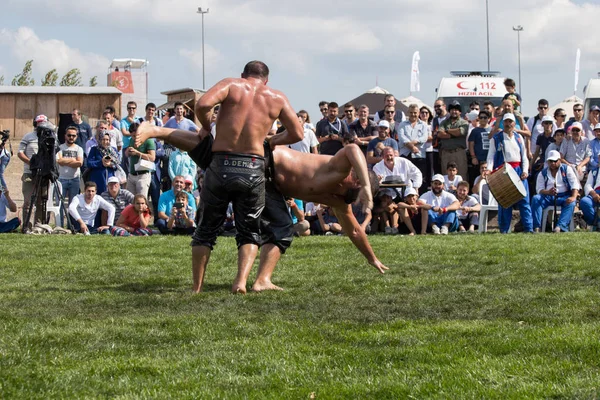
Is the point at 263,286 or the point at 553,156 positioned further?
the point at 553,156

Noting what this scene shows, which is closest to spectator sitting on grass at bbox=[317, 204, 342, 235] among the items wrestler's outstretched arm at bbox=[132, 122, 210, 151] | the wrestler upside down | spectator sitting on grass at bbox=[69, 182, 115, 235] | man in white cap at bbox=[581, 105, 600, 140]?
spectator sitting on grass at bbox=[69, 182, 115, 235]

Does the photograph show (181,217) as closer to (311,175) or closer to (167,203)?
(167,203)

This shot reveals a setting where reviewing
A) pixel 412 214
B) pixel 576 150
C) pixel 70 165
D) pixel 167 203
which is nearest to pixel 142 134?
pixel 167 203

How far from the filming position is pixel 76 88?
28922 mm

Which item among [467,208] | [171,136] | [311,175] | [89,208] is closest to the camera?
[171,136]

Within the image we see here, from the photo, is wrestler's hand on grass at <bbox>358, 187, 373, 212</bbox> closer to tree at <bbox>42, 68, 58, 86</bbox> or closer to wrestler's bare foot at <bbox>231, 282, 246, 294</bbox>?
wrestler's bare foot at <bbox>231, 282, 246, 294</bbox>

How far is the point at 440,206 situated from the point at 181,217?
4156 mm

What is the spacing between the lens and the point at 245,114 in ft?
25.5

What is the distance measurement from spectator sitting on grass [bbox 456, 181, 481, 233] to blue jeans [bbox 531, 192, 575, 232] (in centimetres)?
92

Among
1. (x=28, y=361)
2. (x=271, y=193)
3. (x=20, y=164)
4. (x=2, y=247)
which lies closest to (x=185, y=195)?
(x=2, y=247)

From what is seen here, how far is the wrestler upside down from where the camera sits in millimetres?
7984

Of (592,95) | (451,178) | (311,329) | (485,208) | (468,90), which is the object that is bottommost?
(311,329)

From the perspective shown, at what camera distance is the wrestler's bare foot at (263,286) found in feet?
27.2

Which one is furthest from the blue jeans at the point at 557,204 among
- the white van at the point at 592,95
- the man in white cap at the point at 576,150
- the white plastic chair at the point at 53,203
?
the white plastic chair at the point at 53,203
